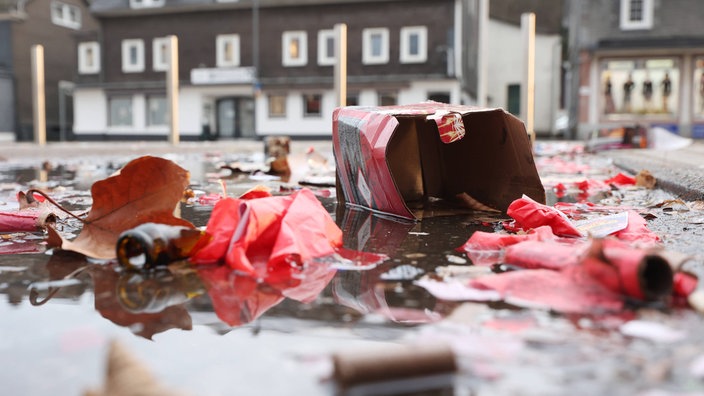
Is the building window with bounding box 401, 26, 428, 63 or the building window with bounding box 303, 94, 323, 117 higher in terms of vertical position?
the building window with bounding box 401, 26, 428, 63

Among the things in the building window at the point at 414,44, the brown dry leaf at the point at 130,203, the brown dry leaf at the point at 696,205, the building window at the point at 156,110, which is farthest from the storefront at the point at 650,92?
the brown dry leaf at the point at 130,203

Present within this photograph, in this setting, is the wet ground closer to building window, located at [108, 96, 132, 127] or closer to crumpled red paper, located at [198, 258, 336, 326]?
crumpled red paper, located at [198, 258, 336, 326]

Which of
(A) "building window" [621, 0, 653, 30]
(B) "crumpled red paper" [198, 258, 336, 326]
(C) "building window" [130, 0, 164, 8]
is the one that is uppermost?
(C) "building window" [130, 0, 164, 8]

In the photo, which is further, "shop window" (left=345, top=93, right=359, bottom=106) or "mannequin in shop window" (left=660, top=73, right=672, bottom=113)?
"shop window" (left=345, top=93, right=359, bottom=106)

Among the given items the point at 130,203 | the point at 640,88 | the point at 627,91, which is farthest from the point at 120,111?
the point at 130,203

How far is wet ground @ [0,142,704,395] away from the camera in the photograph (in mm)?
1174

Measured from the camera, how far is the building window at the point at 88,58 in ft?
111

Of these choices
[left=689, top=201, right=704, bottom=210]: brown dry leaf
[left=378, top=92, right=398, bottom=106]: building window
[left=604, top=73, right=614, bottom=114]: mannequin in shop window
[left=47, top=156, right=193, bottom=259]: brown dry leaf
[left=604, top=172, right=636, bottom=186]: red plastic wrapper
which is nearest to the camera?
[left=47, top=156, right=193, bottom=259]: brown dry leaf

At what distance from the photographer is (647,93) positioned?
25281 mm

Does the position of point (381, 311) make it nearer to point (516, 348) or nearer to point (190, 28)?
point (516, 348)

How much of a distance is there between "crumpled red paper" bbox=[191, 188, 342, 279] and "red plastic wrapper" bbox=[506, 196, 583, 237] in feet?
2.94

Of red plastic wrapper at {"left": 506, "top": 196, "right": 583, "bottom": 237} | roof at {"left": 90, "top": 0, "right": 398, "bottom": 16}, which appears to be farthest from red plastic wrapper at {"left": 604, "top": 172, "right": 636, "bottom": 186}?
roof at {"left": 90, "top": 0, "right": 398, "bottom": 16}

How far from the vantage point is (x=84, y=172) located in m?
7.61

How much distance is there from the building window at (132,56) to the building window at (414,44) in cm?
1279
